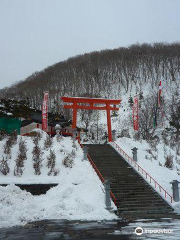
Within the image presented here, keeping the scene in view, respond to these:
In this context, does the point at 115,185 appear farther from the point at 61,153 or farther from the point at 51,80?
the point at 51,80

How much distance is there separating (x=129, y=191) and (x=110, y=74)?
5016cm

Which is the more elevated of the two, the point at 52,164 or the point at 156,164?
the point at 52,164

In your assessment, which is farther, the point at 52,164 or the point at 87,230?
the point at 52,164

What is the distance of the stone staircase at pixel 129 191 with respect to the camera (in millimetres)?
→ 10633

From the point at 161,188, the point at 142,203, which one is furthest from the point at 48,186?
the point at 161,188

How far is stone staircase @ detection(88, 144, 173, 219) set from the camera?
1063cm

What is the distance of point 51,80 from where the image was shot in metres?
61.9

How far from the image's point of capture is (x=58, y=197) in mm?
11141

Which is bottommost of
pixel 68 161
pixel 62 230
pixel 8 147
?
pixel 62 230

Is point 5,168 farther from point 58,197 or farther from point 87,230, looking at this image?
point 87,230

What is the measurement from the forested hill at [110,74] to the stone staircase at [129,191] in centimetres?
3582

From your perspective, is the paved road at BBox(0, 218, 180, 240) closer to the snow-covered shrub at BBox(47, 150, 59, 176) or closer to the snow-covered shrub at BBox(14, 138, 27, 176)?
the snow-covered shrub at BBox(47, 150, 59, 176)

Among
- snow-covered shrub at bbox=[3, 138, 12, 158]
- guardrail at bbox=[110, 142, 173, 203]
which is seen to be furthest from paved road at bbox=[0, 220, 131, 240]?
snow-covered shrub at bbox=[3, 138, 12, 158]

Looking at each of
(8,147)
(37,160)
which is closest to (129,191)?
(37,160)
